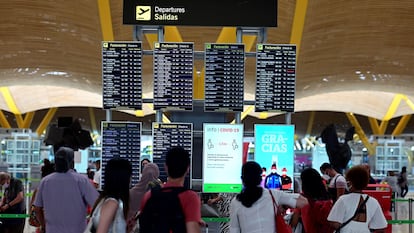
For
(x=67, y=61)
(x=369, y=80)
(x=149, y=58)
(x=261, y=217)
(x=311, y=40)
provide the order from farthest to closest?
(x=369, y=80), (x=67, y=61), (x=149, y=58), (x=311, y=40), (x=261, y=217)

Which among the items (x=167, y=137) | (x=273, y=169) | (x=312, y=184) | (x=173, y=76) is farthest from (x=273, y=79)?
(x=312, y=184)

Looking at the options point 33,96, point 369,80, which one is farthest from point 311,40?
point 33,96

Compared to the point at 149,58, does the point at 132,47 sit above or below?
below

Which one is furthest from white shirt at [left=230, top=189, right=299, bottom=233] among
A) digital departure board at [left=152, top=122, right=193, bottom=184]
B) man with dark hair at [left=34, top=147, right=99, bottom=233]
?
digital departure board at [left=152, top=122, right=193, bottom=184]

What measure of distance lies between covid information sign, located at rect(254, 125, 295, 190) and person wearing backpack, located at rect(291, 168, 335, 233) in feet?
7.69

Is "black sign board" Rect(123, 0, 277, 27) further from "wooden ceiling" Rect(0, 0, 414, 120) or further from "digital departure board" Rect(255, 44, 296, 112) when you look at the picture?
"wooden ceiling" Rect(0, 0, 414, 120)

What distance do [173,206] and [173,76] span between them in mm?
4286

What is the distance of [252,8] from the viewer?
790 cm

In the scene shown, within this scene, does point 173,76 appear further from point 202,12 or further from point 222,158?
point 222,158

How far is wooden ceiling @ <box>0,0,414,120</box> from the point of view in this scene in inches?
782

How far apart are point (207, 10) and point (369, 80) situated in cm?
2373

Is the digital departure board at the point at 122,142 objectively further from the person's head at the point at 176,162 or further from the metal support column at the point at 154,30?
the person's head at the point at 176,162

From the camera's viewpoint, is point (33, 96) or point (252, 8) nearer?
Result: point (252, 8)

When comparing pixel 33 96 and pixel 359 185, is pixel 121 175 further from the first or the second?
pixel 33 96
